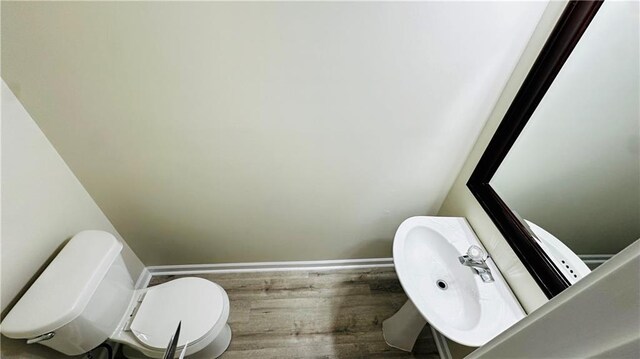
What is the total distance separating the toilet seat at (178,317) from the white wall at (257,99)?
1.09 feet

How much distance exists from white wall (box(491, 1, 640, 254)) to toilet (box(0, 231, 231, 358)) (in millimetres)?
1413

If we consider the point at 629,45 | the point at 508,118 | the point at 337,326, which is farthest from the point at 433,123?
the point at 337,326

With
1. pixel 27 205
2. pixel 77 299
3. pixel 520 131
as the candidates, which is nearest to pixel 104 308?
pixel 77 299

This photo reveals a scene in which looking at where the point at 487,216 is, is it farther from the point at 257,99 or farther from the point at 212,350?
the point at 212,350

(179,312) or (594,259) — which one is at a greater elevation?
(594,259)

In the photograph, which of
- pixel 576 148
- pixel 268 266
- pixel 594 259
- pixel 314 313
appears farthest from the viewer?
pixel 268 266

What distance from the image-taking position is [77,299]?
0.90 m

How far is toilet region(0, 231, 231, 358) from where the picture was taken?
87cm

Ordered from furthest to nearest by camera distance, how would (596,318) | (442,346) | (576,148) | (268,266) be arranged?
(268,266) → (442,346) → (576,148) → (596,318)

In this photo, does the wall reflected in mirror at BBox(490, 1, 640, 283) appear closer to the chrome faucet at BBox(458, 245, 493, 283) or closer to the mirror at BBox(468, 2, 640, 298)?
the mirror at BBox(468, 2, 640, 298)

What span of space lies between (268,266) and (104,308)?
883mm

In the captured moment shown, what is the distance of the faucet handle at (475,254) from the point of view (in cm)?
104

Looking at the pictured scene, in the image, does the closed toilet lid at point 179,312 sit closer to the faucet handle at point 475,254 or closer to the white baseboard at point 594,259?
the faucet handle at point 475,254

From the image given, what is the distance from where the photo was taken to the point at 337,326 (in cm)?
152
